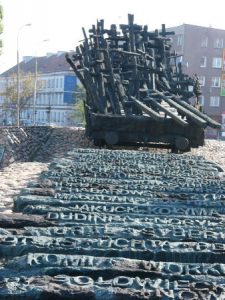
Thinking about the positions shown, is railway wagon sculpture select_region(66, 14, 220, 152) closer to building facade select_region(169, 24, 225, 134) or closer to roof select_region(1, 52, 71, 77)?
building facade select_region(169, 24, 225, 134)

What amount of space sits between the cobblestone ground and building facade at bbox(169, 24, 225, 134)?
136 ft

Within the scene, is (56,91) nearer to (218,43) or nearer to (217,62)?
(217,62)

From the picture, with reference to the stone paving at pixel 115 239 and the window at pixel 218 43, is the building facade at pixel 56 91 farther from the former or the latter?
the stone paving at pixel 115 239

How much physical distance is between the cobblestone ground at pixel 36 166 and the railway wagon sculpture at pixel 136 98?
1.18m

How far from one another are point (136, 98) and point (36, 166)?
5.12 m

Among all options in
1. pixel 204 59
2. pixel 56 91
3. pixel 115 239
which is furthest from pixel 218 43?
pixel 115 239

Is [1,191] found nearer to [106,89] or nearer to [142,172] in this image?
[142,172]

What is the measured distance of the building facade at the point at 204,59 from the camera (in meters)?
59.6

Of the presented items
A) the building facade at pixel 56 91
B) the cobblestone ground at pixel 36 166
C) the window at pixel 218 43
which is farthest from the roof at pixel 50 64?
the cobblestone ground at pixel 36 166

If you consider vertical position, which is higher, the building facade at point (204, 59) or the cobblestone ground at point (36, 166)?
the building facade at point (204, 59)

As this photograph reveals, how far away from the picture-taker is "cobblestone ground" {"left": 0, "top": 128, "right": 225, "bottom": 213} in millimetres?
7051

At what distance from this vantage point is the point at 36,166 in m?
10.3

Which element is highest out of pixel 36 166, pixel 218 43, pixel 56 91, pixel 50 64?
pixel 218 43

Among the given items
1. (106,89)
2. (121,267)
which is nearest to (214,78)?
(106,89)
